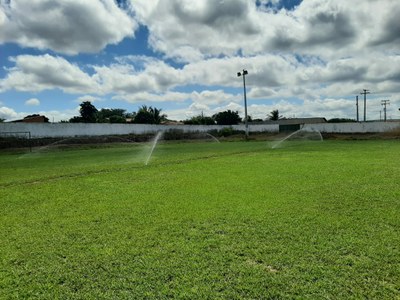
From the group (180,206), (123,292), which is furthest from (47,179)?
(123,292)

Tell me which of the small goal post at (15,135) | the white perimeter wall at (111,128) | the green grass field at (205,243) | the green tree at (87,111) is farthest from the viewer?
the green tree at (87,111)

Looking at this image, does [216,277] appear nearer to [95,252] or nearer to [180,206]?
[95,252]

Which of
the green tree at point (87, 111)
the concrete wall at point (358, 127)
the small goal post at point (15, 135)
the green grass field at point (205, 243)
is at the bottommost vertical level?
the green grass field at point (205, 243)

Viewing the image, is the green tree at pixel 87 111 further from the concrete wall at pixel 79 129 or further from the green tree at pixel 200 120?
the green tree at pixel 200 120

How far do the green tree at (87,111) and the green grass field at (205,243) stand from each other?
5805cm

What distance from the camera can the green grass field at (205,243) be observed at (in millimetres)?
3445

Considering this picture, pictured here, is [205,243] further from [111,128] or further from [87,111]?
[87,111]

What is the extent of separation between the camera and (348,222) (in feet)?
17.9

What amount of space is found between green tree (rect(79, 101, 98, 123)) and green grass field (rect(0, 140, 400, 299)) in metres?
58.0

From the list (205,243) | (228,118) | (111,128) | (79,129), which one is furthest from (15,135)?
(228,118)

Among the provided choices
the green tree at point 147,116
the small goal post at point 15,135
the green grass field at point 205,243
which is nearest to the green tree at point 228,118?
the green tree at point 147,116

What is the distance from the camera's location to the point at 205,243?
465 centimetres

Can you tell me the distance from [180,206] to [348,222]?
3196 millimetres

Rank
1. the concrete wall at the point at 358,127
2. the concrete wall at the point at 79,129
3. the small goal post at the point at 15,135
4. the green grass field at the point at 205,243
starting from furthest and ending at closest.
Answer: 1. the concrete wall at the point at 358,127
2. the concrete wall at the point at 79,129
3. the small goal post at the point at 15,135
4. the green grass field at the point at 205,243
